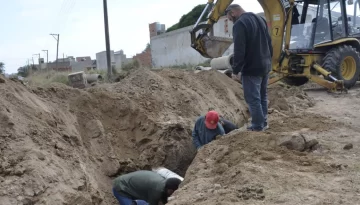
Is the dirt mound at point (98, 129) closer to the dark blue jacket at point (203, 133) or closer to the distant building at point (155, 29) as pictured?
the dark blue jacket at point (203, 133)

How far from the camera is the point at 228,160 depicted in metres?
4.64

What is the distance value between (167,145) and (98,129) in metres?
1.09

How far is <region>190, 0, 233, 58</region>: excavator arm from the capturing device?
30.2 feet

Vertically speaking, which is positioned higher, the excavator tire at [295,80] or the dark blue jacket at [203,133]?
the excavator tire at [295,80]

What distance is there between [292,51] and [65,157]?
7.42 metres

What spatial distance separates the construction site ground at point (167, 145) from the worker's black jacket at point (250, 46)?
2.82ft

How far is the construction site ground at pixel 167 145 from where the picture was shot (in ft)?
12.4

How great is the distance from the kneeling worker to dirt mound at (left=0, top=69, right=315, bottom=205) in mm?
272

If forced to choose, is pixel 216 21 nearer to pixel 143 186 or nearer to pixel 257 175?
pixel 143 186

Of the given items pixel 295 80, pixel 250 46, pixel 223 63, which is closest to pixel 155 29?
pixel 223 63

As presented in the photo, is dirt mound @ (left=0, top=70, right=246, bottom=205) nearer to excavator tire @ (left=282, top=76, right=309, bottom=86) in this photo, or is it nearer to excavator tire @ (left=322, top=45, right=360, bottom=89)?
excavator tire @ (left=322, top=45, right=360, bottom=89)

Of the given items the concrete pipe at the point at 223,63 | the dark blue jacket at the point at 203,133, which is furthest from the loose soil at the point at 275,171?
→ the concrete pipe at the point at 223,63

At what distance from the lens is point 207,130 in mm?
6566

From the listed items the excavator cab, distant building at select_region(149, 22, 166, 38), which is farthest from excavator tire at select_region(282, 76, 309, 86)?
distant building at select_region(149, 22, 166, 38)
